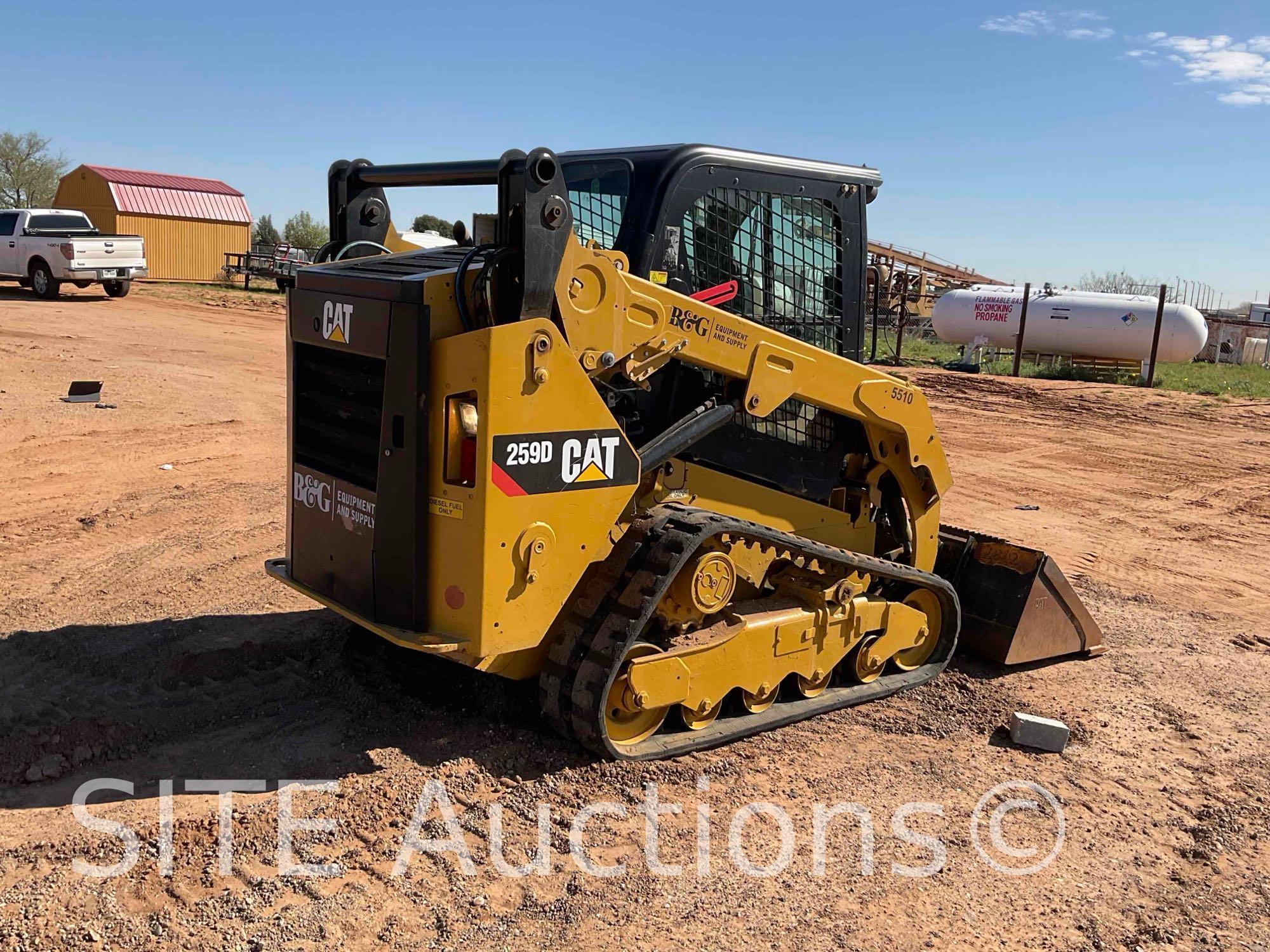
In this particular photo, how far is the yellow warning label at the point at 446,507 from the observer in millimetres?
4148

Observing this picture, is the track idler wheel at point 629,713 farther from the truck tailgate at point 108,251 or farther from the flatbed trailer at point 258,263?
the flatbed trailer at point 258,263

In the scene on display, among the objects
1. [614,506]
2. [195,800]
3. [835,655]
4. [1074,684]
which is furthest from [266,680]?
[1074,684]

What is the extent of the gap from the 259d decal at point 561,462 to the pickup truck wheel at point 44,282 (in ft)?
73.3

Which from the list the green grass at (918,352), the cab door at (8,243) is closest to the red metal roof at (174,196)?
the cab door at (8,243)

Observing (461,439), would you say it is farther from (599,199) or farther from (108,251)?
(108,251)

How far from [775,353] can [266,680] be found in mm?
2950

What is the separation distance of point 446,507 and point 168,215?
34933mm

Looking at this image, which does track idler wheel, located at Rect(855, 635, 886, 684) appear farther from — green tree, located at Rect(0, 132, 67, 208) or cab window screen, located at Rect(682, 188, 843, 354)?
green tree, located at Rect(0, 132, 67, 208)

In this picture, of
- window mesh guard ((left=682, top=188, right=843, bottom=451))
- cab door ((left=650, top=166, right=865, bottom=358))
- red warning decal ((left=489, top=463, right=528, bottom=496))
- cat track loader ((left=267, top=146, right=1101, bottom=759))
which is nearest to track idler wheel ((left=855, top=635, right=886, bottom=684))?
cat track loader ((left=267, top=146, right=1101, bottom=759))

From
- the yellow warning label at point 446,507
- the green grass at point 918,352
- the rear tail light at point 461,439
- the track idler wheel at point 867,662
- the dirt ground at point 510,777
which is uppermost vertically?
the rear tail light at point 461,439

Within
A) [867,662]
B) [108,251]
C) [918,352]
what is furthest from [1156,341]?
[108,251]

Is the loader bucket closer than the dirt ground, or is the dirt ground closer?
the dirt ground

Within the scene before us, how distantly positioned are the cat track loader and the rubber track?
13mm

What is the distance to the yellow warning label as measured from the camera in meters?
4.15
